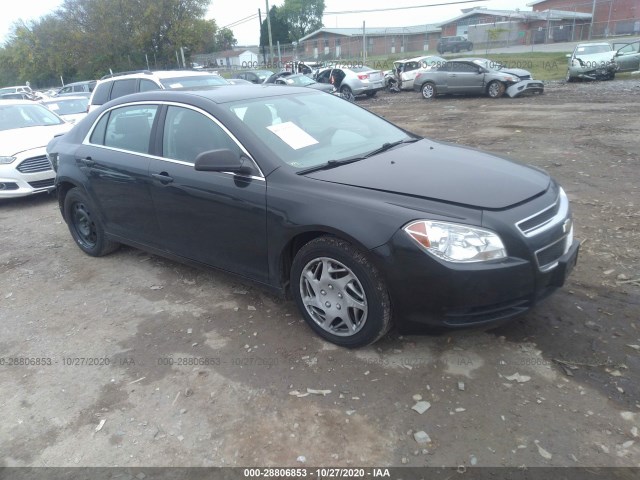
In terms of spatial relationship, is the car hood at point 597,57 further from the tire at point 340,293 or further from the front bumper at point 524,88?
the tire at point 340,293

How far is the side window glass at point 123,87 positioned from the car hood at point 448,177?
767cm

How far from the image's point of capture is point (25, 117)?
28.8 feet

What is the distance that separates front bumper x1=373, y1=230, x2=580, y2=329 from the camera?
9.04 ft

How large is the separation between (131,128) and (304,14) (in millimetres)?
90815

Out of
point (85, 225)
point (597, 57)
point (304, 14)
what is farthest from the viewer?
point (304, 14)

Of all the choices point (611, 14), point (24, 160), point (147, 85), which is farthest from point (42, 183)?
point (611, 14)

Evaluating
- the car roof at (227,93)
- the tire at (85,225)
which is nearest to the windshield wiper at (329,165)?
the car roof at (227,93)

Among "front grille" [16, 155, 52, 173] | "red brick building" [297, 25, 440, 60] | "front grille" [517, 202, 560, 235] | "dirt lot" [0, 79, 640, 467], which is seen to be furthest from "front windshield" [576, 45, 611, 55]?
"red brick building" [297, 25, 440, 60]

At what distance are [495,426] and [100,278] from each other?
385 centimetres

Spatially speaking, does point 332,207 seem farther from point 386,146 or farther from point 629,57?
point 629,57

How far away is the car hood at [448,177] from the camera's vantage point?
9.73 ft

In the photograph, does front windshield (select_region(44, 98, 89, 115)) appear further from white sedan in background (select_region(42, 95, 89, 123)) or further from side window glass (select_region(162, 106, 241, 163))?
side window glass (select_region(162, 106, 241, 163))

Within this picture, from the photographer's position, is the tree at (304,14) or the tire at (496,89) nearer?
the tire at (496,89)

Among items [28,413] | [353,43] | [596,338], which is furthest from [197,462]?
[353,43]
